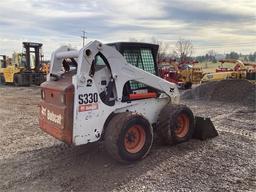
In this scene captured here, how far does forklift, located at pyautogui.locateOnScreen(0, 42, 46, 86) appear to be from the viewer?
22.3m

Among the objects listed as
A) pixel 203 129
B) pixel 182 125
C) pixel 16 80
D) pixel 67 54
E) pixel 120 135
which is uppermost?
pixel 67 54

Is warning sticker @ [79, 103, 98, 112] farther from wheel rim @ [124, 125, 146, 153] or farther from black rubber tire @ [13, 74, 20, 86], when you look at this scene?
black rubber tire @ [13, 74, 20, 86]

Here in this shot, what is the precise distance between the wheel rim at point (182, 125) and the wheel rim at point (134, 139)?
3.59 feet

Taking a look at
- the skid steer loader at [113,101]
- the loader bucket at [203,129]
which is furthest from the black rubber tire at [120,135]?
the loader bucket at [203,129]

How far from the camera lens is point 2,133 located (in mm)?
8117

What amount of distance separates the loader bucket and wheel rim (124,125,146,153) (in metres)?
1.77

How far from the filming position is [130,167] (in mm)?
5379

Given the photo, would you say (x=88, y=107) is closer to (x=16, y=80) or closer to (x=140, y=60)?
(x=140, y=60)

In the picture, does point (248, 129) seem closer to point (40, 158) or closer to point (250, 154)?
point (250, 154)

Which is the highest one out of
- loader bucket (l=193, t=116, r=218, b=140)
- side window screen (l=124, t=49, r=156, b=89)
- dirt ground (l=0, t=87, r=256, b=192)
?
side window screen (l=124, t=49, r=156, b=89)

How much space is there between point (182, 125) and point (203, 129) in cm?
57

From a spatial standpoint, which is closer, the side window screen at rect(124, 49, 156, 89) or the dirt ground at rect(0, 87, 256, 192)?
the dirt ground at rect(0, 87, 256, 192)

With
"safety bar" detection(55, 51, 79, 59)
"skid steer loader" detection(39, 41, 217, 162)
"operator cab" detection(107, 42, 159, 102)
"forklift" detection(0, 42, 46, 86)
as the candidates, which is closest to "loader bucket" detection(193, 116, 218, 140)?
"skid steer loader" detection(39, 41, 217, 162)

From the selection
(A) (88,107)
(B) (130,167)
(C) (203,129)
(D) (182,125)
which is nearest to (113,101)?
(A) (88,107)
